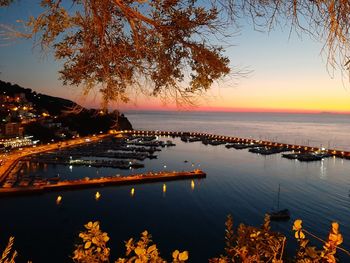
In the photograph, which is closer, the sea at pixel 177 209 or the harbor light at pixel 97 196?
the sea at pixel 177 209

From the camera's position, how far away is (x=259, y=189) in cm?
2056

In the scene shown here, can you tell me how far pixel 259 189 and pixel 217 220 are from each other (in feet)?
22.8

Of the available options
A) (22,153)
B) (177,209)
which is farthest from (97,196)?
(22,153)

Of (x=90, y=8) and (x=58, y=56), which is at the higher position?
(x=90, y=8)

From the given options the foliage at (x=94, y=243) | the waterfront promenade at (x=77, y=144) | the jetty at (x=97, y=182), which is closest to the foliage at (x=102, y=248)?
the foliage at (x=94, y=243)

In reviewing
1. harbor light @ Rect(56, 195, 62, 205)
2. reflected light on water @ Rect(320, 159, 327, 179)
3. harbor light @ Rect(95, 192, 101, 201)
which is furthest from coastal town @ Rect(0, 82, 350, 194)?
reflected light on water @ Rect(320, 159, 327, 179)

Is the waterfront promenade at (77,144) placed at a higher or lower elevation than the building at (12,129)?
lower

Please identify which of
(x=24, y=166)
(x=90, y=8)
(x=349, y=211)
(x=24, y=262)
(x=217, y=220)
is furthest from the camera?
(x=24, y=166)

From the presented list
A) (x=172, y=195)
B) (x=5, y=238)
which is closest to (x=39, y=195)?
(x=5, y=238)

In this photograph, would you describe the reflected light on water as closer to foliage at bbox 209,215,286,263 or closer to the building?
foliage at bbox 209,215,286,263

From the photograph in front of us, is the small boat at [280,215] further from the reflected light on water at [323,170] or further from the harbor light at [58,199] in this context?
the reflected light on water at [323,170]

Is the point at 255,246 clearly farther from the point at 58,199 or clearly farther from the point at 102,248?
the point at 58,199

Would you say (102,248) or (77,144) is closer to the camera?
(102,248)

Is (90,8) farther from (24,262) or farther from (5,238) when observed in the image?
(5,238)
